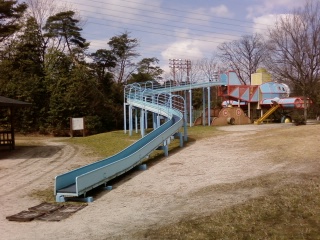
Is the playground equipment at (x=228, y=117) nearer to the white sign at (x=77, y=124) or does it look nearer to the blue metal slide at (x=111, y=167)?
the white sign at (x=77, y=124)

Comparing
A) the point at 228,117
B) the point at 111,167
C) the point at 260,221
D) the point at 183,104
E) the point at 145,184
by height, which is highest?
the point at 183,104

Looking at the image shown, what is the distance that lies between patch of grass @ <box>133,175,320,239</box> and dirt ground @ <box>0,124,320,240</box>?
0.47 meters

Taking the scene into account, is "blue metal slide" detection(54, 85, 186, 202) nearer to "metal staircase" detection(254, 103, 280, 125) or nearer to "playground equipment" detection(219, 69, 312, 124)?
"playground equipment" detection(219, 69, 312, 124)

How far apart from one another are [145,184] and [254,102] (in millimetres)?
23899

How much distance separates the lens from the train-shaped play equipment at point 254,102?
30.8 meters

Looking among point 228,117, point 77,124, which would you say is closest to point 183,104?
point 228,117

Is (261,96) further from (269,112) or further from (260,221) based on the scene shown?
(260,221)

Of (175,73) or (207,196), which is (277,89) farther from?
Answer: (207,196)

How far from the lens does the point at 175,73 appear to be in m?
50.5

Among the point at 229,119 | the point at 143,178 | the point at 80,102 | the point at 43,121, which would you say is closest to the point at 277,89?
the point at 229,119

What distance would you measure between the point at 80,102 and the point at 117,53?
40.7 feet

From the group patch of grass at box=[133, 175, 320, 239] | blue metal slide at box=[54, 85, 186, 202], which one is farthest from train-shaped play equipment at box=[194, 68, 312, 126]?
patch of grass at box=[133, 175, 320, 239]

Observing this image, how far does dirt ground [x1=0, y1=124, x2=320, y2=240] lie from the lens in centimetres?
729

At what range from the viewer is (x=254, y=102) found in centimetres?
3341
